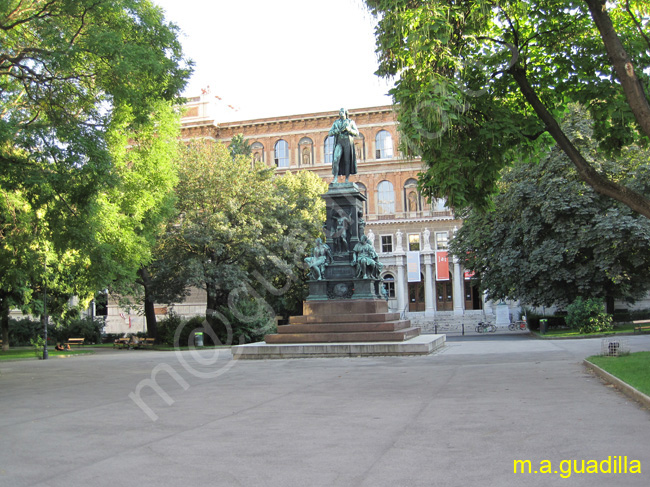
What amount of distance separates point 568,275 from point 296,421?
2756 centimetres

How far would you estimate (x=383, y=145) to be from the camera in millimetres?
62406

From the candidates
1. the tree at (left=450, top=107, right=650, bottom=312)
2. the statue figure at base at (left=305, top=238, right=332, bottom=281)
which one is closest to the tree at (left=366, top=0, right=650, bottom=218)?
the statue figure at base at (left=305, top=238, right=332, bottom=281)

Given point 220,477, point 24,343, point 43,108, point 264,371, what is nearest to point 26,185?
point 43,108

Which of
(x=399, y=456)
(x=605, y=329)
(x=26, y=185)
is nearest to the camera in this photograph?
(x=399, y=456)

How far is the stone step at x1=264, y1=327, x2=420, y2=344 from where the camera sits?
1914cm

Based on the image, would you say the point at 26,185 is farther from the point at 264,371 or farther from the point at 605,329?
the point at 605,329

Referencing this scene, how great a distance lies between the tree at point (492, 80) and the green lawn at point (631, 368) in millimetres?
2931

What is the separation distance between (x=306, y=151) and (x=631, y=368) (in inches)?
2107

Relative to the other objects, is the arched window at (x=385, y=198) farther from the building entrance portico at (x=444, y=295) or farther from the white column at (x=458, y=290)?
the building entrance portico at (x=444, y=295)

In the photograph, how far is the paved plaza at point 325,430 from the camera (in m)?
5.55

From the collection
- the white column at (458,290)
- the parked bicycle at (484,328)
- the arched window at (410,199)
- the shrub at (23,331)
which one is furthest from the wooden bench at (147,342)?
the arched window at (410,199)

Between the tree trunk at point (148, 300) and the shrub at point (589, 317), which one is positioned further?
the tree trunk at point (148, 300)

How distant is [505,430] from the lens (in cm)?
723

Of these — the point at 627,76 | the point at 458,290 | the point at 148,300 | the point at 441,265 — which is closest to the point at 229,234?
the point at 148,300
